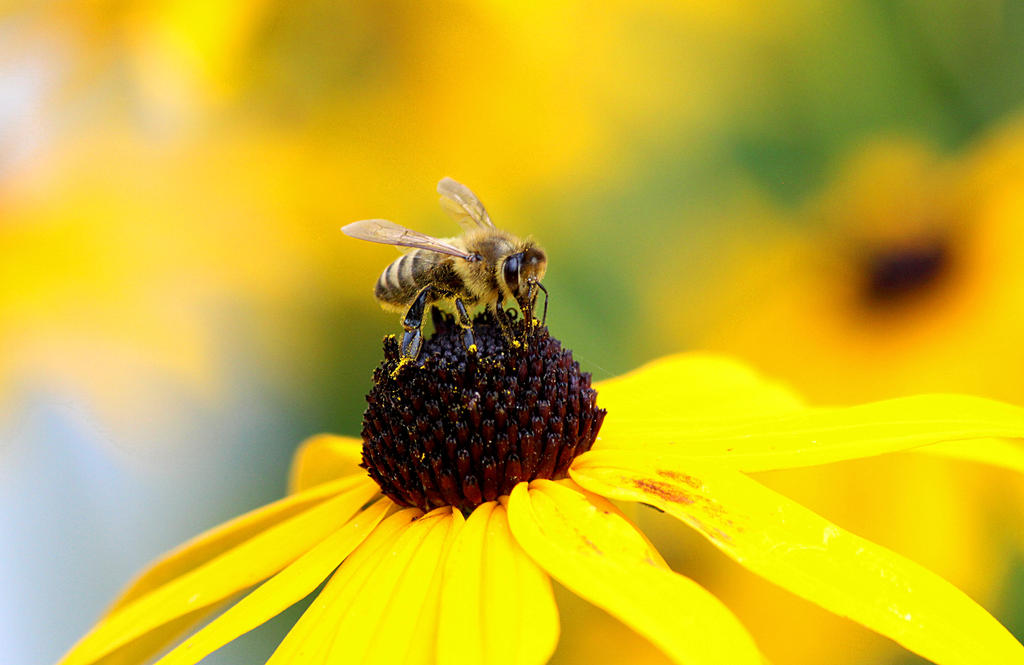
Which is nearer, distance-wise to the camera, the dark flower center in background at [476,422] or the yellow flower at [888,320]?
the dark flower center in background at [476,422]

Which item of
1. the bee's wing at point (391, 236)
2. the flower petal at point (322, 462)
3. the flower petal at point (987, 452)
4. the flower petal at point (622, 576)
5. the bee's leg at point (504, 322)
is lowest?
the flower petal at point (987, 452)

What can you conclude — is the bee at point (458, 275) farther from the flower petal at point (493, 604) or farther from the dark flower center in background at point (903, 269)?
the dark flower center in background at point (903, 269)

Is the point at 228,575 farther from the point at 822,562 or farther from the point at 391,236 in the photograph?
the point at 822,562

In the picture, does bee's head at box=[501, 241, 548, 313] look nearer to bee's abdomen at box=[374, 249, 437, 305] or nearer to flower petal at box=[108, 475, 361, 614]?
bee's abdomen at box=[374, 249, 437, 305]

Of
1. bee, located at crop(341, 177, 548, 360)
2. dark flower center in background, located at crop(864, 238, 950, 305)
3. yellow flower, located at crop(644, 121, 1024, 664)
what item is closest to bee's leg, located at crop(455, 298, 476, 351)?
bee, located at crop(341, 177, 548, 360)

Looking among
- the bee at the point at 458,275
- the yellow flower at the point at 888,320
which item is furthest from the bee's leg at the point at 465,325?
the yellow flower at the point at 888,320

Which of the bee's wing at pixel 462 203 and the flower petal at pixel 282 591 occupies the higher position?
the bee's wing at pixel 462 203

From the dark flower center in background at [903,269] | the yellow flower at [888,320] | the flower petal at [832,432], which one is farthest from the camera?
the dark flower center in background at [903,269]

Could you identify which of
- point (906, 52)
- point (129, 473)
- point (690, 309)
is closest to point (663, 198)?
point (690, 309)
